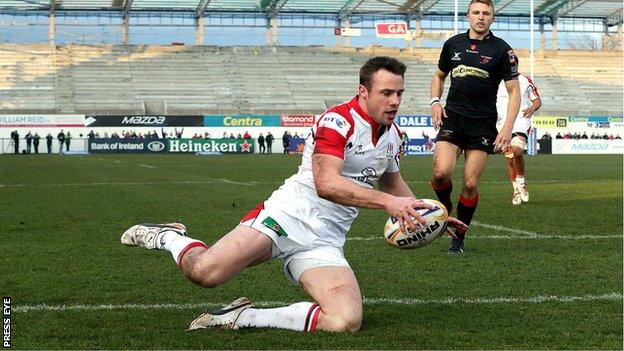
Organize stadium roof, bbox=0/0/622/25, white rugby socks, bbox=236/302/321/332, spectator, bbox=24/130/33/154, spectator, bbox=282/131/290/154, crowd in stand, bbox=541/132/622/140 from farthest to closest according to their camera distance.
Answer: stadium roof, bbox=0/0/622/25
crowd in stand, bbox=541/132/622/140
spectator, bbox=282/131/290/154
spectator, bbox=24/130/33/154
white rugby socks, bbox=236/302/321/332

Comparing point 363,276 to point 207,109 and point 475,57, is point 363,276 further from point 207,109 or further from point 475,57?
point 207,109

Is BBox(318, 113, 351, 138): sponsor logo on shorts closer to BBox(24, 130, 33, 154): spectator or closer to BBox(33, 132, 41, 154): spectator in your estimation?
BBox(33, 132, 41, 154): spectator

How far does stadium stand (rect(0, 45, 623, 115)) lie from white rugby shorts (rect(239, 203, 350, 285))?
53.9 m

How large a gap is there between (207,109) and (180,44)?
30.7 ft

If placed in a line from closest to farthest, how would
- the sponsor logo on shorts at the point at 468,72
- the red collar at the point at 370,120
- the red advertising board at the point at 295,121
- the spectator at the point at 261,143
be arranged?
the red collar at the point at 370,120
the sponsor logo on shorts at the point at 468,72
the spectator at the point at 261,143
the red advertising board at the point at 295,121

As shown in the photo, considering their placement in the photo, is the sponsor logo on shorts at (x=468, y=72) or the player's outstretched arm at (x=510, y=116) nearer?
the player's outstretched arm at (x=510, y=116)

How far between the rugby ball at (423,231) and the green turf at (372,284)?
0.42m

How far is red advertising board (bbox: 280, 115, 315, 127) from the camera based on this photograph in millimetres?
58562

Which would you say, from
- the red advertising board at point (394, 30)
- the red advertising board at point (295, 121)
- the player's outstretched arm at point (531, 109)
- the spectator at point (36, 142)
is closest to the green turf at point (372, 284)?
the player's outstretched arm at point (531, 109)

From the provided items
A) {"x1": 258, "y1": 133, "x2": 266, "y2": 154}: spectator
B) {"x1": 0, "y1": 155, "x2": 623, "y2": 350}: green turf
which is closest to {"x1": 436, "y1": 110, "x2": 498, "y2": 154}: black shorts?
{"x1": 0, "y1": 155, "x2": 623, "y2": 350}: green turf

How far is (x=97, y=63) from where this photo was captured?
2552 inches

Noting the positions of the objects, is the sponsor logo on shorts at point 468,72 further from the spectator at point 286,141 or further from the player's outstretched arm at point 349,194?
the spectator at point 286,141

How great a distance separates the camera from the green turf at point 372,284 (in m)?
5.28

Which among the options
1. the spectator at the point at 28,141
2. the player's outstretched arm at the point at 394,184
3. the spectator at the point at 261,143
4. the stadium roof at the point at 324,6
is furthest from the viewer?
the stadium roof at the point at 324,6
